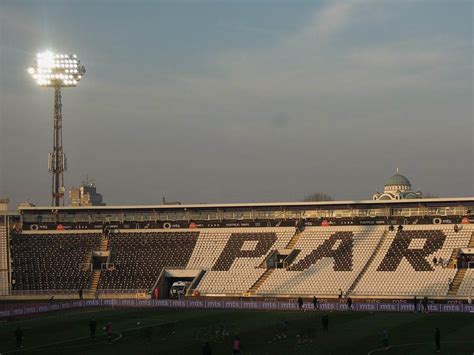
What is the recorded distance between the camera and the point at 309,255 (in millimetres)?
83688

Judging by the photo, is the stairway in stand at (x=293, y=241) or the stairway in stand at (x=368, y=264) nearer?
the stairway in stand at (x=368, y=264)

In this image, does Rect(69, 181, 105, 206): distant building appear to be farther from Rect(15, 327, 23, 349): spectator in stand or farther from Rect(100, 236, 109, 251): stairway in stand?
Rect(15, 327, 23, 349): spectator in stand

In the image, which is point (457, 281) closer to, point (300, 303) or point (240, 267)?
point (300, 303)

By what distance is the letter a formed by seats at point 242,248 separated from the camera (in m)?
85.7

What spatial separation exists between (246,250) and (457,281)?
22.5 meters

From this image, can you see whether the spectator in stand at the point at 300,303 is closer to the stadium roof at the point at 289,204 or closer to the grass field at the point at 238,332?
the grass field at the point at 238,332

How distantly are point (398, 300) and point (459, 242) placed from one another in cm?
1110

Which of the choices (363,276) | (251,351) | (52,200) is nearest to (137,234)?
(52,200)

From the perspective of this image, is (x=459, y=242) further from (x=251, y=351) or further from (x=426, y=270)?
(x=251, y=351)

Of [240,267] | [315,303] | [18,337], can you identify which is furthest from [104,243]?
[18,337]

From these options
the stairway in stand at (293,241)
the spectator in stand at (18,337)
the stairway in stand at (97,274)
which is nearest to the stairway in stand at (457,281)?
the stairway in stand at (293,241)

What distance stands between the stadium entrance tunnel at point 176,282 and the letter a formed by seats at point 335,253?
32.9 ft

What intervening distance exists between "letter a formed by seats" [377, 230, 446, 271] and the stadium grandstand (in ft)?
0.34

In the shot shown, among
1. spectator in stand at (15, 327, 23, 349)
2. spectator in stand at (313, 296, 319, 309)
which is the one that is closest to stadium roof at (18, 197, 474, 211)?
spectator in stand at (313, 296, 319, 309)
